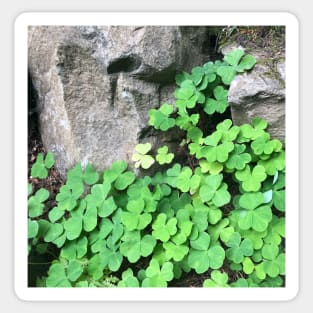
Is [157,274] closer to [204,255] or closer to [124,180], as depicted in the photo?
[204,255]

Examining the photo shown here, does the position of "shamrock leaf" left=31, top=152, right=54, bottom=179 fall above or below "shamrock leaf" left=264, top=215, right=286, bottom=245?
above

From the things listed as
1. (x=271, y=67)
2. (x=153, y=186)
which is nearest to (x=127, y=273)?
(x=153, y=186)

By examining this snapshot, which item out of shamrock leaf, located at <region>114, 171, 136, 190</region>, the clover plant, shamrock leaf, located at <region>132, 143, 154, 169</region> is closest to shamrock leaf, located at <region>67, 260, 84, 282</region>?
the clover plant

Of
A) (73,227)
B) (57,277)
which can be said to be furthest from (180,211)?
(57,277)

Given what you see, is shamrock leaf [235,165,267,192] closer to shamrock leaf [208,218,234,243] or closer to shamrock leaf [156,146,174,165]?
shamrock leaf [208,218,234,243]

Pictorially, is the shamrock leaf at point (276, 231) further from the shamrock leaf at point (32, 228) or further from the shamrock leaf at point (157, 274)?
the shamrock leaf at point (32, 228)

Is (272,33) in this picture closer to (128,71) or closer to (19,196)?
(128,71)
